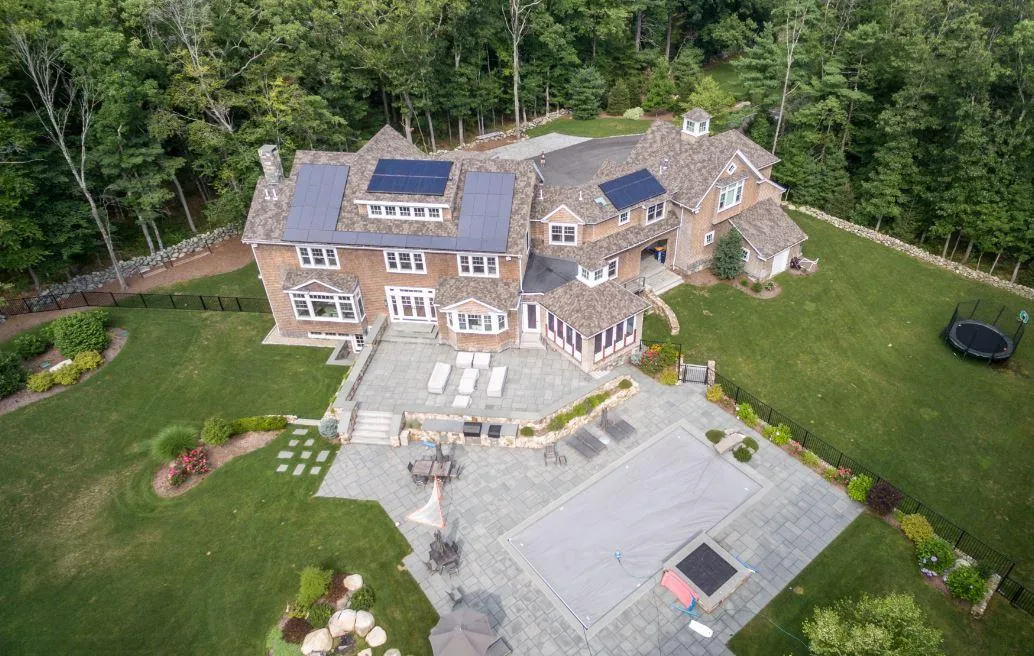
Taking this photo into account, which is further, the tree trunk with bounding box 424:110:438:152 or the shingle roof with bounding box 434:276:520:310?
the tree trunk with bounding box 424:110:438:152

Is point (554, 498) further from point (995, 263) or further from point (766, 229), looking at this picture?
point (995, 263)

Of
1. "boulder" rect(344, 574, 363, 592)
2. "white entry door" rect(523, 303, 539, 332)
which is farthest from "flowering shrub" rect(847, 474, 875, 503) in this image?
"boulder" rect(344, 574, 363, 592)

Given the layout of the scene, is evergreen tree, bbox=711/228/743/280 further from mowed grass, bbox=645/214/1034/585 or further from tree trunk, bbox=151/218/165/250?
tree trunk, bbox=151/218/165/250

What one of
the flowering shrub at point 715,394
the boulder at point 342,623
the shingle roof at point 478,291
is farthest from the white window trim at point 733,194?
the boulder at point 342,623

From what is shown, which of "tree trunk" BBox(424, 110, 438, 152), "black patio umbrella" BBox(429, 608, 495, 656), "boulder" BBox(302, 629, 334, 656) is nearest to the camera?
"black patio umbrella" BBox(429, 608, 495, 656)

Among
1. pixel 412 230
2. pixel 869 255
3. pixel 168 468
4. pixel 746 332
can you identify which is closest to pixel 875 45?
pixel 869 255

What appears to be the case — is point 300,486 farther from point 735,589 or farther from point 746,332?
point 746,332
